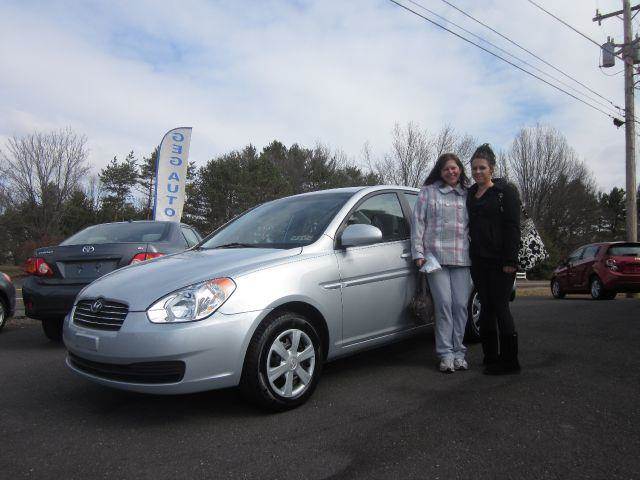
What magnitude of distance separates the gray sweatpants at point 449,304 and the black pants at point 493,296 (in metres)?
0.12

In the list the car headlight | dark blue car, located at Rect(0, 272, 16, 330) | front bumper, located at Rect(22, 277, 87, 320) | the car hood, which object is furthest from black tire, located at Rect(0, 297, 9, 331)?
the car headlight

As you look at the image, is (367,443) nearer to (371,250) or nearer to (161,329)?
(161,329)

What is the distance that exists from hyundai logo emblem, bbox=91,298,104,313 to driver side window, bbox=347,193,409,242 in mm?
1940

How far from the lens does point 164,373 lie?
3053mm

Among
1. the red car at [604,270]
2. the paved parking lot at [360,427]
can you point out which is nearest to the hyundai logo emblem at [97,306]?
the paved parking lot at [360,427]

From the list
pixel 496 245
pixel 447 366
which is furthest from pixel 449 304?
pixel 496 245

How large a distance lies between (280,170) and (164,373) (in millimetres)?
40283

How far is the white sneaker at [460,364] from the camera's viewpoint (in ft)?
14.2

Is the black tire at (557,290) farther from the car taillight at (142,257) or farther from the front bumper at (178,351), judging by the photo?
the front bumper at (178,351)

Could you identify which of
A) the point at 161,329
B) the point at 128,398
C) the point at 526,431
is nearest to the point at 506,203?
the point at 526,431

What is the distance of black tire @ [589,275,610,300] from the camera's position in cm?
1204

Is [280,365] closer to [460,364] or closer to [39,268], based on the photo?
[460,364]

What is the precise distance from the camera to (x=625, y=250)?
11680mm

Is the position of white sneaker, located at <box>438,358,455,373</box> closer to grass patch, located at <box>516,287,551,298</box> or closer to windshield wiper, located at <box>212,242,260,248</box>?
windshield wiper, located at <box>212,242,260,248</box>
